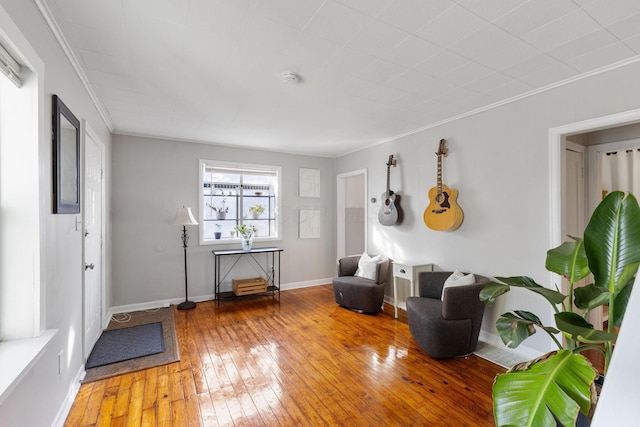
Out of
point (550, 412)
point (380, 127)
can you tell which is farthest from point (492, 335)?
point (380, 127)

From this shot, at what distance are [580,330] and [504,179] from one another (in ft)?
6.83

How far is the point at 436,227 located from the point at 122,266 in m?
4.17

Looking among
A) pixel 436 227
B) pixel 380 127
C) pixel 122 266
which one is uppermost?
pixel 380 127

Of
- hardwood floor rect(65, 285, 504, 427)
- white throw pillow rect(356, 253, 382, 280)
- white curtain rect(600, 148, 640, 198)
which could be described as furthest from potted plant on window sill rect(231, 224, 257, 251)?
white curtain rect(600, 148, 640, 198)

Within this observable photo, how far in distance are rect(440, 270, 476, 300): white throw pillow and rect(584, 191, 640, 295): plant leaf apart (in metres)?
1.68

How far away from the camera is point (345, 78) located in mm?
2418

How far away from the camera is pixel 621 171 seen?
3252mm

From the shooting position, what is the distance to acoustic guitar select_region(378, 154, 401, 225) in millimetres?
4094

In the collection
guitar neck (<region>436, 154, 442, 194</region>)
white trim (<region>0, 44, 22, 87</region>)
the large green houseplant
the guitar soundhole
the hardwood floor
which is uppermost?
white trim (<region>0, 44, 22, 87</region>)

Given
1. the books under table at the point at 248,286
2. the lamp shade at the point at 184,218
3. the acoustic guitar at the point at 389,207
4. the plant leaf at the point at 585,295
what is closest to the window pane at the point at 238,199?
the lamp shade at the point at 184,218

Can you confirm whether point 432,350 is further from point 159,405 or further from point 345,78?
point 345,78

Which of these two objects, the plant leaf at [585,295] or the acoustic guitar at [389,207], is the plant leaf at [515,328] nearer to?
the plant leaf at [585,295]

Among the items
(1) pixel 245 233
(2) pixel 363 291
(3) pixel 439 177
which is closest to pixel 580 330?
(3) pixel 439 177

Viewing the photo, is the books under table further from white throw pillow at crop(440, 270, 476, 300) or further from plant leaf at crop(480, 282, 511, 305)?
plant leaf at crop(480, 282, 511, 305)
